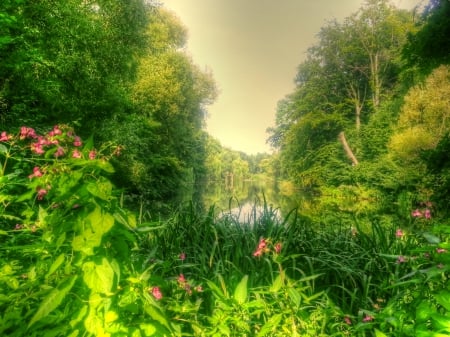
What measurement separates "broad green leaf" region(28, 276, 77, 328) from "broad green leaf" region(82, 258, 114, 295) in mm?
56

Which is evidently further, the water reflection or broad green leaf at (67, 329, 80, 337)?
the water reflection

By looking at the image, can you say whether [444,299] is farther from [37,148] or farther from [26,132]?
[26,132]

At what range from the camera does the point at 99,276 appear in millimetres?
1163

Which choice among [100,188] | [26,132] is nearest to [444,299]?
[100,188]

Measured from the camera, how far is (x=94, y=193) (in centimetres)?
114

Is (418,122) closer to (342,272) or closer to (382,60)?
(382,60)

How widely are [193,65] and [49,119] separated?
881 inches

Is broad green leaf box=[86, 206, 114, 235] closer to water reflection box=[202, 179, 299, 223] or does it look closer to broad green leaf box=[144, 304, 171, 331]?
broad green leaf box=[144, 304, 171, 331]

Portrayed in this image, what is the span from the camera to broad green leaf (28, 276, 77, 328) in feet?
3.47

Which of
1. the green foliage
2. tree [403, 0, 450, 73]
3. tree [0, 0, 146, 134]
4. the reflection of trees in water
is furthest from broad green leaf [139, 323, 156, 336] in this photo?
tree [403, 0, 450, 73]

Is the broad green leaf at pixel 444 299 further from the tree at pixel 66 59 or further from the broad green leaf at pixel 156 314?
the tree at pixel 66 59

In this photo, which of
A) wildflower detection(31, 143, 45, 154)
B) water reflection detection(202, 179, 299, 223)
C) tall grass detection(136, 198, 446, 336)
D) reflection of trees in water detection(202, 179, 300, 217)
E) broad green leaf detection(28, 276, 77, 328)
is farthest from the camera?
reflection of trees in water detection(202, 179, 300, 217)

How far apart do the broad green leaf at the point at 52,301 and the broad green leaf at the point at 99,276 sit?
6 centimetres

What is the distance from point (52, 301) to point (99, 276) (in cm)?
16
